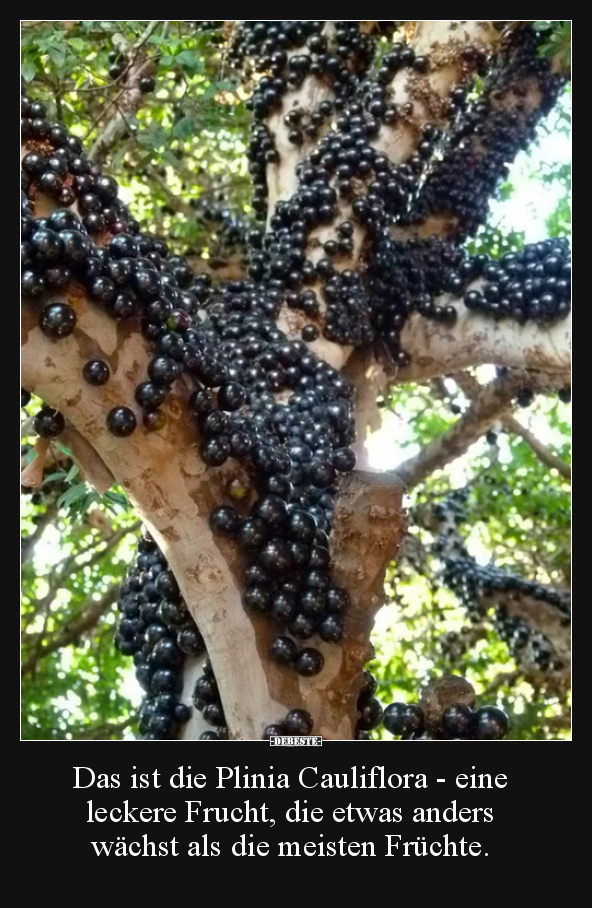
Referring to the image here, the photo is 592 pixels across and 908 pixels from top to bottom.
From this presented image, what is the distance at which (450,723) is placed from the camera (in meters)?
2.40

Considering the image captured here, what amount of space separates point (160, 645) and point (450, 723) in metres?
0.99

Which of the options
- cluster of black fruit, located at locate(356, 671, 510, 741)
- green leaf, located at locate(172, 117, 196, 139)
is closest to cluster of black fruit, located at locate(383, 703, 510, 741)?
cluster of black fruit, located at locate(356, 671, 510, 741)

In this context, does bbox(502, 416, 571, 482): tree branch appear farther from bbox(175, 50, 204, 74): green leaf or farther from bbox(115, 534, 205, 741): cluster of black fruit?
bbox(115, 534, 205, 741): cluster of black fruit

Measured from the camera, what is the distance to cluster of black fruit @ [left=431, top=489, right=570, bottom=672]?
6.98 m

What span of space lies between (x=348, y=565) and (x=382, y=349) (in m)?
2.38

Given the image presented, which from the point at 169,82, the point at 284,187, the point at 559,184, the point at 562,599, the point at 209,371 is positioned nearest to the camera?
the point at 209,371

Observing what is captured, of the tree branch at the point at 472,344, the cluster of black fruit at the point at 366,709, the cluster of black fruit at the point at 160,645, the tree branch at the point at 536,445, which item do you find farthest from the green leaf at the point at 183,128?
the tree branch at the point at 536,445

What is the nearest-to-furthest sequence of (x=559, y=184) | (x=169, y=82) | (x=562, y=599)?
1. (x=169, y=82)
2. (x=559, y=184)
3. (x=562, y=599)

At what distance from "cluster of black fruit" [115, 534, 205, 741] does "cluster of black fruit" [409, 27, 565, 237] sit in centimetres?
299

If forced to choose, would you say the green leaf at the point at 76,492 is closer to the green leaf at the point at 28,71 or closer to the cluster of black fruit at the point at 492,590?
the green leaf at the point at 28,71

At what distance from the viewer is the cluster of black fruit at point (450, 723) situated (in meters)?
2.39

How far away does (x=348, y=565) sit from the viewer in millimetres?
2529

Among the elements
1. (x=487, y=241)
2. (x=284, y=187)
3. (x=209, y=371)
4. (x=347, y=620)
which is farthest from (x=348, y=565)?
(x=487, y=241)

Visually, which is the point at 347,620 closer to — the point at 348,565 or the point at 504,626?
the point at 348,565
